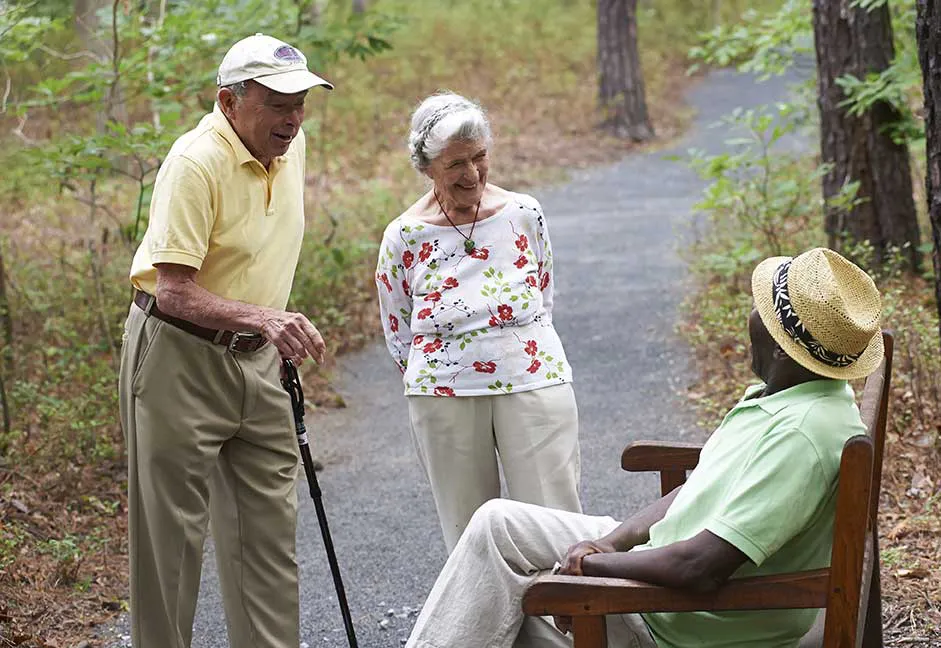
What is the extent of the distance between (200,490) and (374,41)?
417 centimetres

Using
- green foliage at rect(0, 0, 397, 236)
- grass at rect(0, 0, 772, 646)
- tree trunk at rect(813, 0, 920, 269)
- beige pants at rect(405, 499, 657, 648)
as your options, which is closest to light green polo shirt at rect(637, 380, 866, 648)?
beige pants at rect(405, 499, 657, 648)

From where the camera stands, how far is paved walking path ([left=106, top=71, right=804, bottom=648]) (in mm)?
4887

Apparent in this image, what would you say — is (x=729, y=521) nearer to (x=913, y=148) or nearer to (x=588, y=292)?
(x=588, y=292)

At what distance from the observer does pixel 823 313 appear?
2.56 m

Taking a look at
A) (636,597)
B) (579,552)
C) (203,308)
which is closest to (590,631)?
(636,597)

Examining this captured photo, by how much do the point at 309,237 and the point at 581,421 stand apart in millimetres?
4051

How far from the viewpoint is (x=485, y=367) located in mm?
3650

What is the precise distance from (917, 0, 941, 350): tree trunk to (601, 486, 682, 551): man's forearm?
208 centimetres

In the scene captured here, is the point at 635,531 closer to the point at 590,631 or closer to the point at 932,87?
the point at 590,631

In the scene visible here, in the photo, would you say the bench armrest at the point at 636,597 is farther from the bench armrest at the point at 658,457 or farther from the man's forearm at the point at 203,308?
the man's forearm at the point at 203,308

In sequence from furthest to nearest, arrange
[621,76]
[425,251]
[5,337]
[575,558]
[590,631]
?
[621,76] → [5,337] → [425,251] → [575,558] → [590,631]

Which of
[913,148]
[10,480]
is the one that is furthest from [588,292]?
[10,480]

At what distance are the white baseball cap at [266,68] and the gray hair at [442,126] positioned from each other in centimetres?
33

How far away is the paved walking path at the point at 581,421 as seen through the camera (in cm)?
489
